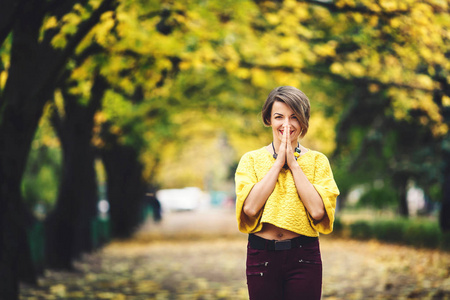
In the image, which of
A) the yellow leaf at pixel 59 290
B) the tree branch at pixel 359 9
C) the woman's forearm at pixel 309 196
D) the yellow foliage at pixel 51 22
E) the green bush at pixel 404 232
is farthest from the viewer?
the green bush at pixel 404 232

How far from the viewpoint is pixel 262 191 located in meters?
3.12

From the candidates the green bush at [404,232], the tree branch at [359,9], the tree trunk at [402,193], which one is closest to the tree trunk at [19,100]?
the tree branch at [359,9]

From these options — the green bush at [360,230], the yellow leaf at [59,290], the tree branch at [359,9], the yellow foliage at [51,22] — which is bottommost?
the green bush at [360,230]

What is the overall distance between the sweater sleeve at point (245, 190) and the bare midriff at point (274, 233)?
0.04m

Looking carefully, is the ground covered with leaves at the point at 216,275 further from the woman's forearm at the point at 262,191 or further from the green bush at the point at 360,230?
the woman's forearm at the point at 262,191

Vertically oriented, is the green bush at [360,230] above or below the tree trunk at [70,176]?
below

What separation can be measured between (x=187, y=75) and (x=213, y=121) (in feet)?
27.9

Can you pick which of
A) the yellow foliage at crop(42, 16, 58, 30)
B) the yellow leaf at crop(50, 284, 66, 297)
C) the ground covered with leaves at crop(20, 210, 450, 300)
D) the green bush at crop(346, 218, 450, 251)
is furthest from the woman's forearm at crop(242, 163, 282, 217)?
the green bush at crop(346, 218, 450, 251)

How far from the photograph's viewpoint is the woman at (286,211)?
3127 mm

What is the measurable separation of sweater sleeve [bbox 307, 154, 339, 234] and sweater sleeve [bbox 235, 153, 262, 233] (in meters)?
0.30

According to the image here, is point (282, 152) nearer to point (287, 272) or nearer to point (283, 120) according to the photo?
point (283, 120)

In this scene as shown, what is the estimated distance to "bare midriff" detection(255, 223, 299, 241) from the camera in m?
3.18

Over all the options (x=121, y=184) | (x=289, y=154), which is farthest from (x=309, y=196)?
(x=121, y=184)

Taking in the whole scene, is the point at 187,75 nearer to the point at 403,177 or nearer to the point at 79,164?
the point at 79,164
